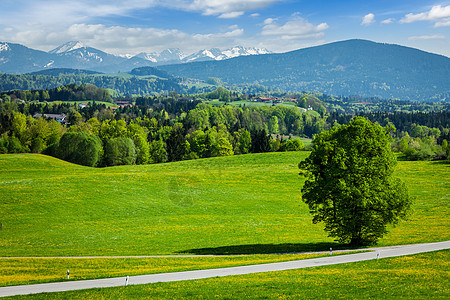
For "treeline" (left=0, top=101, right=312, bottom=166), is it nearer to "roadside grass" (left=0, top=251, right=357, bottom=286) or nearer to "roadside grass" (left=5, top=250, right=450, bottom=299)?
"roadside grass" (left=0, top=251, right=357, bottom=286)

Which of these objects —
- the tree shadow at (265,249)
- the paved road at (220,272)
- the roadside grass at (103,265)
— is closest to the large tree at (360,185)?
the tree shadow at (265,249)

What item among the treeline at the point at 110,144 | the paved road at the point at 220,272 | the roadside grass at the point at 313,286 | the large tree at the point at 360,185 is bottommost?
the treeline at the point at 110,144

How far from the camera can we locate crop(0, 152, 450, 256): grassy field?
1398 inches

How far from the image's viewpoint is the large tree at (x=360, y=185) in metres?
31.5

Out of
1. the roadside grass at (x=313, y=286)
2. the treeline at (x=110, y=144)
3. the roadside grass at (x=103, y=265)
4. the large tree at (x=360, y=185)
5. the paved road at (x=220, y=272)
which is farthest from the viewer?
the treeline at (x=110, y=144)

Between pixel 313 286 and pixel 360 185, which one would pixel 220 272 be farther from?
pixel 360 185

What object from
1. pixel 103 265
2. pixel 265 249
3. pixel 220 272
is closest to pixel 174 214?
pixel 265 249

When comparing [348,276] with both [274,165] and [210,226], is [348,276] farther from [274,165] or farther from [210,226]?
[274,165]

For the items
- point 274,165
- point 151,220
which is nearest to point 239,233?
point 151,220

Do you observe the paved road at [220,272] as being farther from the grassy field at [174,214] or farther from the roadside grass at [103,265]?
the grassy field at [174,214]

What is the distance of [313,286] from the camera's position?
2006cm

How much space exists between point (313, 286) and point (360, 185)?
582 inches

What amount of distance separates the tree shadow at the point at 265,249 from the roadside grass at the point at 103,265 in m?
2.30

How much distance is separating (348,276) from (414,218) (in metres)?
31.4
